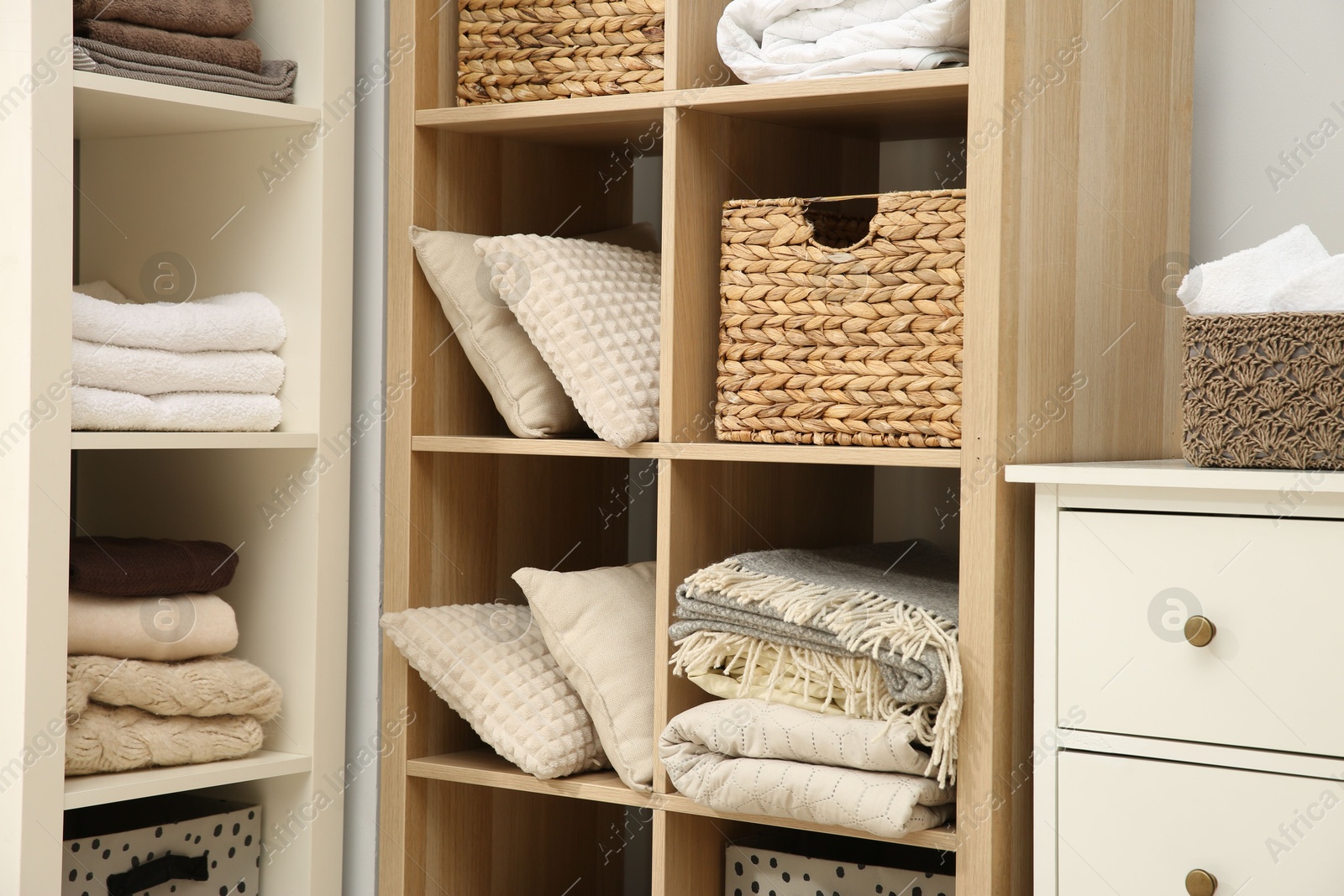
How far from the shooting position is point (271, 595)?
5.38 feet

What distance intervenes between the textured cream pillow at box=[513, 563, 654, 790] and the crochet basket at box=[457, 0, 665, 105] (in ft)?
1.81

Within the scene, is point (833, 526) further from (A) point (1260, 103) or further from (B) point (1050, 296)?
(A) point (1260, 103)

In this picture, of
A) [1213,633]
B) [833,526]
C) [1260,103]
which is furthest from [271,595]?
[1260,103]

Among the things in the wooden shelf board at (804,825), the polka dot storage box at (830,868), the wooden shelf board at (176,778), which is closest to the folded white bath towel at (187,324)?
the wooden shelf board at (176,778)

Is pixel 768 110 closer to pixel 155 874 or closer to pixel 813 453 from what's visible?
pixel 813 453

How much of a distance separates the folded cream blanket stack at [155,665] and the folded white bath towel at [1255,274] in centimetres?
109

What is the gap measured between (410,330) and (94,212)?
0.50m

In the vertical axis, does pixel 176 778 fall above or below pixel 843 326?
below

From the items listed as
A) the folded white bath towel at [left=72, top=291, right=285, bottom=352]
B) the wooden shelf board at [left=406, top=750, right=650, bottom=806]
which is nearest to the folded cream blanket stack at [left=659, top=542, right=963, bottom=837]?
the wooden shelf board at [left=406, top=750, right=650, bottom=806]

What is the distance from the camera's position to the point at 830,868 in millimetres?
1491

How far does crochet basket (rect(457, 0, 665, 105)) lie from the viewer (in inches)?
59.5

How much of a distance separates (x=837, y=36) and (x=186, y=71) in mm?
706

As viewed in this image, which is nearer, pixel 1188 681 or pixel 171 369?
pixel 1188 681

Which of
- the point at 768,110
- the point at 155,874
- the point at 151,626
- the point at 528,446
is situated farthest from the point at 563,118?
the point at 155,874
